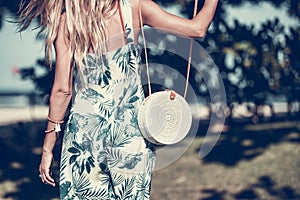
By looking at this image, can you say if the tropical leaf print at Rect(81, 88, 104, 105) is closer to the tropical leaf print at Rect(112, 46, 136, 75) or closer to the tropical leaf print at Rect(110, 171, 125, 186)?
the tropical leaf print at Rect(112, 46, 136, 75)

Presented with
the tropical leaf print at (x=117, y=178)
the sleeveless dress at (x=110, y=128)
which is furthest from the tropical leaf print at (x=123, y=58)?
the tropical leaf print at (x=117, y=178)

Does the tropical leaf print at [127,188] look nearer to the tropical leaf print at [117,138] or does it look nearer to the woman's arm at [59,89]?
the tropical leaf print at [117,138]

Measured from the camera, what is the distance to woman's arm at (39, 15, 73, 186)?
341 cm

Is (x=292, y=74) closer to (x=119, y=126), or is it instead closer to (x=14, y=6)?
(x=14, y=6)

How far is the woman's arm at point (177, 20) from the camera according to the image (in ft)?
11.2

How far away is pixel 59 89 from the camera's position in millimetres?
3469

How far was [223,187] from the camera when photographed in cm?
725

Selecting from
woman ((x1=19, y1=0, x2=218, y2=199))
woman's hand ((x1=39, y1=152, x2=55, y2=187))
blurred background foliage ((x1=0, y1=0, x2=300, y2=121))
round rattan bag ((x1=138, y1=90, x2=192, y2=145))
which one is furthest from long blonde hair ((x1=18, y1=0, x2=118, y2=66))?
blurred background foliage ((x1=0, y1=0, x2=300, y2=121))

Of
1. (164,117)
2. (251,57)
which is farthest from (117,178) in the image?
(251,57)

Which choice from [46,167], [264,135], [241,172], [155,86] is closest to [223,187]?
[241,172]

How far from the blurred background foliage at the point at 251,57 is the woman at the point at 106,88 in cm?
388

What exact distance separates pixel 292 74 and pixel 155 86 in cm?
147

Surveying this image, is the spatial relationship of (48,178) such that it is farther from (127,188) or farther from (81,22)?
(81,22)

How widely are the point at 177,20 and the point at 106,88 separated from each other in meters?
0.43
